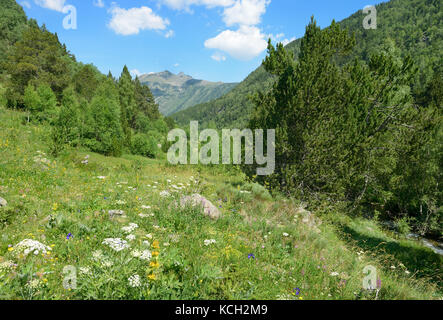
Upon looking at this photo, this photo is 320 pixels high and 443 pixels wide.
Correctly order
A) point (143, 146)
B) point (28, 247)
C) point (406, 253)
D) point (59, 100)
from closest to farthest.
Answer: point (28, 247)
point (406, 253)
point (59, 100)
point (143, 146)

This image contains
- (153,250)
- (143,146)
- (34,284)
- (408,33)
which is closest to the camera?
(34,284)

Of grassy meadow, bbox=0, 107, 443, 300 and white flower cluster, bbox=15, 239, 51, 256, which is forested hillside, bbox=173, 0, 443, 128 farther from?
white flower cluster, bbox=15, 239, 51, 256

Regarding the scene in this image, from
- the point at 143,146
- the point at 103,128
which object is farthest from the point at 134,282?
the point at 143,146

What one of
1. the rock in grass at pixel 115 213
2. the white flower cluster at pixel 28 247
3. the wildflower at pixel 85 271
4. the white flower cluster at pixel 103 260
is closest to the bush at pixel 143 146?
the rock in grass at pixel 115 213

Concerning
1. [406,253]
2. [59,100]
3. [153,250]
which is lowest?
[406,253]

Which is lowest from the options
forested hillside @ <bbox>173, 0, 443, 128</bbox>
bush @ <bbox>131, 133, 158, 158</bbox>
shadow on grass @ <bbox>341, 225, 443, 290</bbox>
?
shadow on grass @ <bbox>341, 225, 443, 290</bbox>

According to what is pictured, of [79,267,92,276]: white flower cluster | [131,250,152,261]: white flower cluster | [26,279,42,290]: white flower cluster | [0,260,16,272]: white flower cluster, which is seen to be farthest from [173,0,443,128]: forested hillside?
[26,279,42,290]: white flower cluster

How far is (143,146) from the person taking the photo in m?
44.2

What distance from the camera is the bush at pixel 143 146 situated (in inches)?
1711

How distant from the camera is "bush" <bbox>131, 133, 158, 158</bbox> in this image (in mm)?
43469

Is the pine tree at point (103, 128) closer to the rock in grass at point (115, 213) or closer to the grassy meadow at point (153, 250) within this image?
the grassy meadow at point (153, 250)

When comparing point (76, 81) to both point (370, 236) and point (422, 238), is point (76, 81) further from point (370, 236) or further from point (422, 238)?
point (422, 238)

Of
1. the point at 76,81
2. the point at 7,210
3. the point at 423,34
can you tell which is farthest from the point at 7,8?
the point at 423,34

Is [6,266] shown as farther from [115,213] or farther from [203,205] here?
[203,205]
